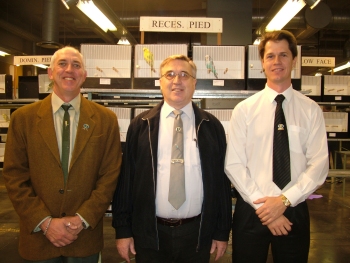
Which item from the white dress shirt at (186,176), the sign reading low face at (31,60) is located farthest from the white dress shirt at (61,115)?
the sign reading low face at (31,60)

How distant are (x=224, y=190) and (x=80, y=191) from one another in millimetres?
812

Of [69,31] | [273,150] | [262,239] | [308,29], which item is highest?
[69,31]

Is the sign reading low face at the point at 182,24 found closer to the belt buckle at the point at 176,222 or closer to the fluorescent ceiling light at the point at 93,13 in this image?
the fluorescent ceiling light at the point at 93,13

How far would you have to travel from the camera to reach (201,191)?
1.65 m

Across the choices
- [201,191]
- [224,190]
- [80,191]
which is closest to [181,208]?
[201,191]

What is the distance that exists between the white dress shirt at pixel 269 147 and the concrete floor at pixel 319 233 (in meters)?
1.97

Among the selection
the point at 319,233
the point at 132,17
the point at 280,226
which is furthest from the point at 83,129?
the point at 132,17

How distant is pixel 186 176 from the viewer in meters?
1.62

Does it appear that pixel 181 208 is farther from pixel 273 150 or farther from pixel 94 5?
pixel 94 5

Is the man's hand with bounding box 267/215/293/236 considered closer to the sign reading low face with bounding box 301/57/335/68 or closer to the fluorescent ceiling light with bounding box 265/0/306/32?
the fluorescent ceiling light with bounding box 265/0/306/32

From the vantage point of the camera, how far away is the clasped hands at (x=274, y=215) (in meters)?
1.49

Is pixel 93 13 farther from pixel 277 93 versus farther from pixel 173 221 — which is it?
pixel 173 221

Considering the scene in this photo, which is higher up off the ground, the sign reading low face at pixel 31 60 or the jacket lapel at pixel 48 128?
the sign reading low face at pixel 31 60

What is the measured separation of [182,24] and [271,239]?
2.27 metres
